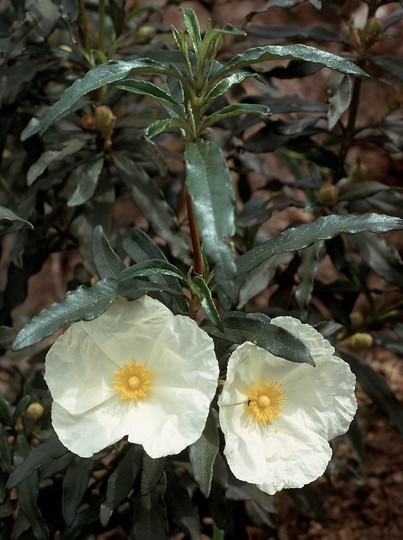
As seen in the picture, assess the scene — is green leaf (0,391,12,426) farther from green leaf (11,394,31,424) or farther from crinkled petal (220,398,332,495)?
crinkled petal (220,398,332,495)

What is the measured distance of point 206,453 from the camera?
1.38 metres

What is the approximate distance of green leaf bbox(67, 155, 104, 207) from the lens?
1804mm

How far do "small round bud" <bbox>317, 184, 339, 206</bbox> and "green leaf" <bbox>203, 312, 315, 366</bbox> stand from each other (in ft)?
1.90

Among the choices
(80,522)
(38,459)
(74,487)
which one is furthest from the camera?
(80,522)

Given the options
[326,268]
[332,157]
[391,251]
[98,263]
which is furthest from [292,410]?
[326,268]

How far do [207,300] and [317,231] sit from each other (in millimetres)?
266

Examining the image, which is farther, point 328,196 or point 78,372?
point 328,196

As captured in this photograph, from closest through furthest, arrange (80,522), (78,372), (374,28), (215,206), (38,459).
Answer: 1. (215,206)
2. (78,372)
3. (38,459)
4. (80,522)
5. (374,28)

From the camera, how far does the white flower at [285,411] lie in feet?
4.45

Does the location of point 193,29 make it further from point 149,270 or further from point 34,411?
point 34,411

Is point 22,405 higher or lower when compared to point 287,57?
lower

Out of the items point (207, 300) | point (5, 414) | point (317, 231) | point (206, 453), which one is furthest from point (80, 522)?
point (317, 231)

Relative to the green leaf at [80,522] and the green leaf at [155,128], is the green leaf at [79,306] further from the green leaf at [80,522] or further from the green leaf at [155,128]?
the green leaf at [80,522]

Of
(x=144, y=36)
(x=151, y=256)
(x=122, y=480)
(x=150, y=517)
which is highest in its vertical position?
(x=144, y=36)
